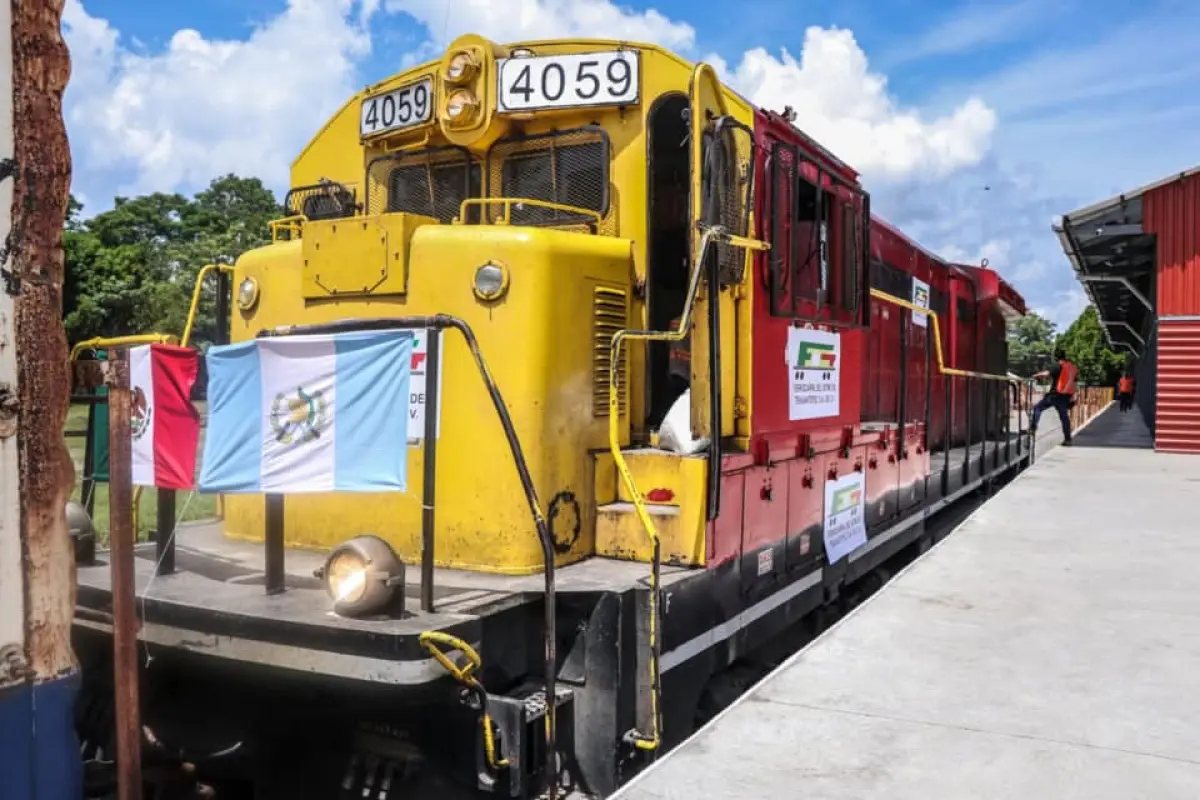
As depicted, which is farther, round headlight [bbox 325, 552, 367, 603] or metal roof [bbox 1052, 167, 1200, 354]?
metal roof [bbox 1052, 167, 1200, 354]

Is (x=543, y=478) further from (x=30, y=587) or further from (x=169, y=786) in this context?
(x=30, y=587)

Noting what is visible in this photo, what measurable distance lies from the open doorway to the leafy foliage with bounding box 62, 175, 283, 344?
20451 millimetres

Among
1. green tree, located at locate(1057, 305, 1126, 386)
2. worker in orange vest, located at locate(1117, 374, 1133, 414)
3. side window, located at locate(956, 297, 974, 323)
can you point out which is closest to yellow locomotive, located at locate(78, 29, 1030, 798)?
side window, located at locate(956, 297, 974, 323)

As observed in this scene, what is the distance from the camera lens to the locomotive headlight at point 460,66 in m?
4.52

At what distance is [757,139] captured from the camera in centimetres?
456

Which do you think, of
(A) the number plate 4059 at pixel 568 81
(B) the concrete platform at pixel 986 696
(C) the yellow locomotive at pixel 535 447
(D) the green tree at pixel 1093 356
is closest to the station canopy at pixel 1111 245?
(B) the concrete platform at pixel 986 696

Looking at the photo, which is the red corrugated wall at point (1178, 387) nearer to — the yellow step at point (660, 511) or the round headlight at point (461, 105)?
the yellow step at point (660, 511)

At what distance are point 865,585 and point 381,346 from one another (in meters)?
5.58

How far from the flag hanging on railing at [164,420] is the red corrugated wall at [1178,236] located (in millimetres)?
17478

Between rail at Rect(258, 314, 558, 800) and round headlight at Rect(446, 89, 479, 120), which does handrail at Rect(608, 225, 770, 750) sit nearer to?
rail at Rect(258, 314, 558, 800)

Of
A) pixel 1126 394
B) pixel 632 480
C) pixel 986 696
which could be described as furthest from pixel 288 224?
pixel 1126 394

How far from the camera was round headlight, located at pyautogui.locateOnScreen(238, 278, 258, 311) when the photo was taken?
15.5ft

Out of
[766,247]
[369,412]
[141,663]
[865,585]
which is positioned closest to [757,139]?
[766,247]

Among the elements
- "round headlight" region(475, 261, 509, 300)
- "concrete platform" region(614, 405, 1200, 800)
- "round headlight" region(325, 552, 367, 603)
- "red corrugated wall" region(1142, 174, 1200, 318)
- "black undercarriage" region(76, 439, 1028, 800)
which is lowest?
"concrete platform" region(614, 405, 1200, 800)
